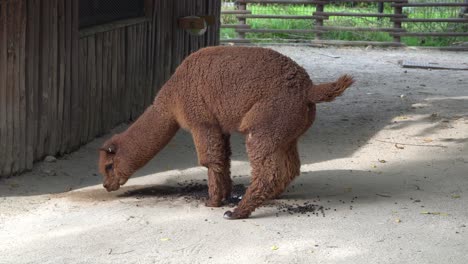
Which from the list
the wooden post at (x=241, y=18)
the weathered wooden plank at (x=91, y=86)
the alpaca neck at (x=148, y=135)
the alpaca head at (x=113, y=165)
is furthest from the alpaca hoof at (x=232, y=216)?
the wooden post at (x=241, y=18)

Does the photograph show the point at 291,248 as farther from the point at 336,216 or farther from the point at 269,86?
the point at 269,86

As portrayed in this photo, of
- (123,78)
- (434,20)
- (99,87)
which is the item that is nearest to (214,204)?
(99,87)

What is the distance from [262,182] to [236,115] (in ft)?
2.10

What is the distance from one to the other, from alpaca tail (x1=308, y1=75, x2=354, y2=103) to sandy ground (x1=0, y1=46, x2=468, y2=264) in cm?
106

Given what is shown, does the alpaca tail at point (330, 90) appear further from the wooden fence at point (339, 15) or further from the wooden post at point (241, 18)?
the wooden post at point (241, 18)

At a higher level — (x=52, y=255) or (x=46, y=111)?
(x=46, y=111)

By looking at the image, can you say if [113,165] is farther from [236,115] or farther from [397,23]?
[397,23]

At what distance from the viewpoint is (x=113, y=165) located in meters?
7.65

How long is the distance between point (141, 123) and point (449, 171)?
3547mm

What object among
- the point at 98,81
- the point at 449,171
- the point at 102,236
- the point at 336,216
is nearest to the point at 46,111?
the point at 98,81

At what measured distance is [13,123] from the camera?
8016 mm

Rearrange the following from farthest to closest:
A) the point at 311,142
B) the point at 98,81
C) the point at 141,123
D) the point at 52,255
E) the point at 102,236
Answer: the point at 311,142 < the point at 98,81 < the point at 141,123 < the point at 102,236 < the point at 52,255

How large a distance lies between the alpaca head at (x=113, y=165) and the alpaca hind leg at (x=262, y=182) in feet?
4.11

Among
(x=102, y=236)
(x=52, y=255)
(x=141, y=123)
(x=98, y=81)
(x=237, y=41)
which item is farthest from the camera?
(x=237, y=41)
